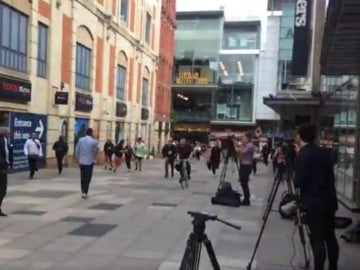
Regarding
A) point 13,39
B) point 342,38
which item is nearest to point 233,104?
point 13,39

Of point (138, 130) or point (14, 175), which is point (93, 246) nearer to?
point (14, 175)

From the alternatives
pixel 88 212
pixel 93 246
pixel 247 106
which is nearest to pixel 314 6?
pixel 88 212

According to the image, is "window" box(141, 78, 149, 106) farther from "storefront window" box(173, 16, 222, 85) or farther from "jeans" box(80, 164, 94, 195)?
"jeans" box(80, 164, 94, 195)

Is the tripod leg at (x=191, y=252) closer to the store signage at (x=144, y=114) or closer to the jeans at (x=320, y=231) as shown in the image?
the jeans at (x=320, y=231)

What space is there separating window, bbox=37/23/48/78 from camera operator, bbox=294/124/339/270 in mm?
17619

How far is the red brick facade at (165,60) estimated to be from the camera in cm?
4950

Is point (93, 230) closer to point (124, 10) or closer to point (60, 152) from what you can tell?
point (60, 152)

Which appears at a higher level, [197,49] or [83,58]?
[197,49]

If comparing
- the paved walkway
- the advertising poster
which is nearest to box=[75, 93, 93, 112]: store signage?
the advertising poster

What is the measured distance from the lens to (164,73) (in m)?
51.9

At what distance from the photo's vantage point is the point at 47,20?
22422 millimetres

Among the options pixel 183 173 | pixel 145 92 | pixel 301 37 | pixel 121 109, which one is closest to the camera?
pixel 183 173

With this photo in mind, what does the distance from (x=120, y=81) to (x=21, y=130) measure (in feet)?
49.4

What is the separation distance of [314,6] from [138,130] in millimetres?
16288
